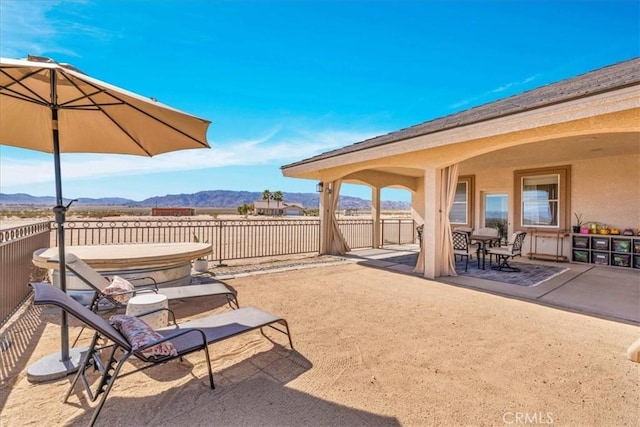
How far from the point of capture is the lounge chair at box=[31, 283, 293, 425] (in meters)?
1.92

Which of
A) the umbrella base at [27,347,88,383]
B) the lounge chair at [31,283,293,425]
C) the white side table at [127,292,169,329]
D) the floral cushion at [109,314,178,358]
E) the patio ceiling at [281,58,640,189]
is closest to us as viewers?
the lounge chair at [31,283,293,425]

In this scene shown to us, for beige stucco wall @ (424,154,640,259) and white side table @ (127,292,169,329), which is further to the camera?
beige stucco wall @ (424,154,640,259)

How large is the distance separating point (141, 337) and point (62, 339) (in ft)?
4.03

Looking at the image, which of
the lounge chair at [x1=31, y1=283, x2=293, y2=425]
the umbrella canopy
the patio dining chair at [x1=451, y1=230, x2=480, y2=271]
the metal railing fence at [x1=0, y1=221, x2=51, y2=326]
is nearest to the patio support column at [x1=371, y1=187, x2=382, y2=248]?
the patio dining chair at [x1=451, y1=230, x2=480, y2=271]

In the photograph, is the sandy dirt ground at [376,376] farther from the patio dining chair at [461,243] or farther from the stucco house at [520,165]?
the patio dining chair at [461,243]

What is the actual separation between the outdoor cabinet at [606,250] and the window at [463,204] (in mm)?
3346

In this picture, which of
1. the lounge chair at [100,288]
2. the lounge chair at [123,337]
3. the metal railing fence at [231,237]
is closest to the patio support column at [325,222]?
the metal railing fence at [231,237]

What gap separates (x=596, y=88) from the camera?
4.08m

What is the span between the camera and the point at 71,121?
12.0 ft

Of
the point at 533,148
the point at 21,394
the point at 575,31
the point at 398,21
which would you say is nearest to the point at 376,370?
the point at 21,394

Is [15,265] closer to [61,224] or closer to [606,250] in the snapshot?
[61,224]

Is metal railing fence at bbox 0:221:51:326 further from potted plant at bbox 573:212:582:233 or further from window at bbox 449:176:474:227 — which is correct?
potted plant at bbox 573:212:582:233

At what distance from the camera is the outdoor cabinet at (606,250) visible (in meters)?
7.71

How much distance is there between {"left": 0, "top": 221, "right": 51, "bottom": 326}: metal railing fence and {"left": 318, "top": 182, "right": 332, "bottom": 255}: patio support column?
7.12 m
